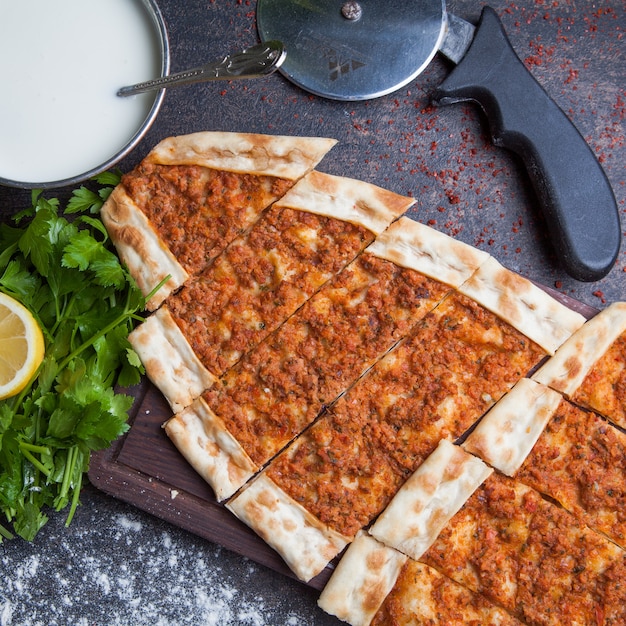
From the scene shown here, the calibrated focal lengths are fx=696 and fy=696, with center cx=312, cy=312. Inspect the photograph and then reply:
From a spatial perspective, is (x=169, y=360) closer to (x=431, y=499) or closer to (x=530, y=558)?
(x=431, y=499)

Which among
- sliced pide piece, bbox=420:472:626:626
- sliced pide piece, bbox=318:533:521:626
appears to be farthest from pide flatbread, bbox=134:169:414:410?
sliced pide piece, bbox=420:472:626:626

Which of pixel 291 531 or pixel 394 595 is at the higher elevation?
pixel 291 531

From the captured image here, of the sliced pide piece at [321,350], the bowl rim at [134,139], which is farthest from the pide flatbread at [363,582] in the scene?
the bowl rim at [134,139]

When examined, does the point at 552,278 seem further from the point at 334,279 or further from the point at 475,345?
the point at 334,279

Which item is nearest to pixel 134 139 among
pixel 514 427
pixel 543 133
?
pixel 543 133

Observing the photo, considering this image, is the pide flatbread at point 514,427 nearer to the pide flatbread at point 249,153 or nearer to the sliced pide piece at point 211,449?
the sliced pide piece at point 211,449

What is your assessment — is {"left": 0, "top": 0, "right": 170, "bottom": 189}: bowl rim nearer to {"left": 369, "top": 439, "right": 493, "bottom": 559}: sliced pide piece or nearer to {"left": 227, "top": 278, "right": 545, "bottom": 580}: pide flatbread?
{"left": 227, "top": 278, "right": 545, "bottom": 580}: pide flatbread

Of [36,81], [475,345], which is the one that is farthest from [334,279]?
[36,81]
